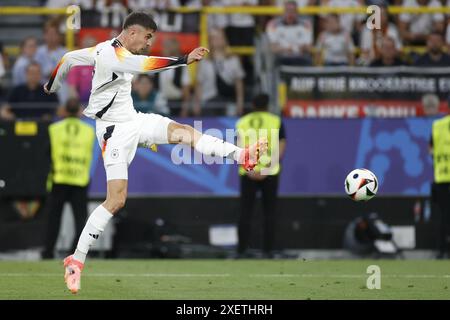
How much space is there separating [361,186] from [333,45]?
801cm

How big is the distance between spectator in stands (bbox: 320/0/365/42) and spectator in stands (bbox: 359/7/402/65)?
192mm

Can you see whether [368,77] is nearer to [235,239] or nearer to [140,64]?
[235,239]

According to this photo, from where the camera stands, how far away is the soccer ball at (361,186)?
12180 mm

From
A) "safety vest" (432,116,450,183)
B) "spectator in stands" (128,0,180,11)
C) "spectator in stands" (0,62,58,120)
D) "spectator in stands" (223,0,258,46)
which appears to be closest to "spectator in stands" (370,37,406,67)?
"safety vest" (432,116,450,183)

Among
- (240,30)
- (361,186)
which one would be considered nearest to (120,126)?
(361,186)

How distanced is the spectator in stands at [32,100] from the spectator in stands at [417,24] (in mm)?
6543

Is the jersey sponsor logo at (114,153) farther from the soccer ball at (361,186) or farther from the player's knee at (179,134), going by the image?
the soccer ball at (361,186)

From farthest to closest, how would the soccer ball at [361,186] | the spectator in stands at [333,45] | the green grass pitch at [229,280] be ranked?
the spectator in stands at [333,45] < the soccer ball at [361,186] < the green grass pitch at [229,280]

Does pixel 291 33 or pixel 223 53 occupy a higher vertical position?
pixel 291 33

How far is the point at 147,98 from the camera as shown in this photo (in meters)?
18.7

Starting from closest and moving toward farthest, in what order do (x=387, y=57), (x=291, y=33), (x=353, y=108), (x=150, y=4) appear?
(x=353, y=108) → (x=387, y=57) → (x=291, y=33) → (x=150, y=4)

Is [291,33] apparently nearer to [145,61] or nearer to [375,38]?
[375,38]

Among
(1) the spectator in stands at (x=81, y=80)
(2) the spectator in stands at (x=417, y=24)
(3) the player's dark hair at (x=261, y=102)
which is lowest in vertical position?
(3) the player's dark hair at (x=261, y=102)

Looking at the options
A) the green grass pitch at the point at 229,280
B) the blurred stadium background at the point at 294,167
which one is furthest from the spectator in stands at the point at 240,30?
the green grass pitch at the point at 229,280
